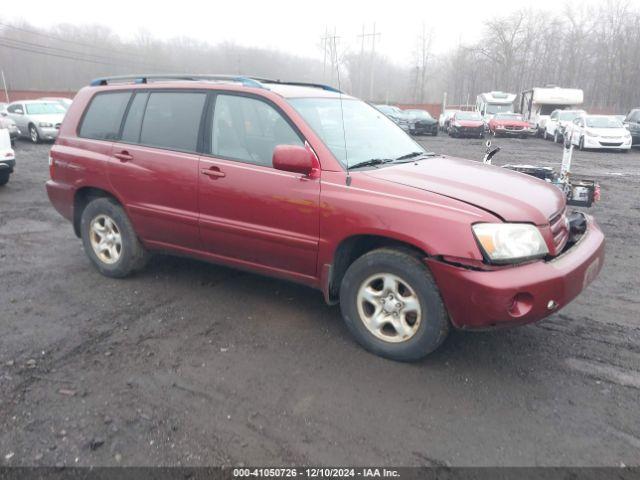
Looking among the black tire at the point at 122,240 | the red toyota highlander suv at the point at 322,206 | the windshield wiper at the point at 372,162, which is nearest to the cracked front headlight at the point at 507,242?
the red toyota highlander suv at the point at 322,206

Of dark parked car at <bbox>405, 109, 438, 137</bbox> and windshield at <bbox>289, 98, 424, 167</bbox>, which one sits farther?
dark parked car at <bbox>405, 109, 438, 137</bbox>

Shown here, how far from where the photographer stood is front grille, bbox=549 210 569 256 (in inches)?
128

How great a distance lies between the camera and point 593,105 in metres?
52.1

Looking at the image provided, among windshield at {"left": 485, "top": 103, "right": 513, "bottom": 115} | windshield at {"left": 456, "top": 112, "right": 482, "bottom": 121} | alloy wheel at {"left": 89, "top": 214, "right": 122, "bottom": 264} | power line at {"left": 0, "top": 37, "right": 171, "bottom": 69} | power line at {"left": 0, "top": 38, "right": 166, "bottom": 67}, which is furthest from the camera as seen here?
power line at {"left": 0, "top": 37, "right": 171, "bottom": 69}

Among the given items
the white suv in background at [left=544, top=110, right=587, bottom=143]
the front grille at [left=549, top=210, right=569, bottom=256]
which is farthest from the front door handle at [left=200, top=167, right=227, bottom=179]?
the white suv in background at [left=544, top=110, right=587, bottom=143]

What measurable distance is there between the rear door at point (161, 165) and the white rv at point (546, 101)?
27.4 metres

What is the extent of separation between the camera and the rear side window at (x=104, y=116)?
4.63 m

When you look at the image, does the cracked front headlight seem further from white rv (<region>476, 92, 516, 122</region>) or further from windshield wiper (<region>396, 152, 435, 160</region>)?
white rv (<region>476, 92, 516, 122</region>)

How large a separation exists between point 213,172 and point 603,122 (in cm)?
2051

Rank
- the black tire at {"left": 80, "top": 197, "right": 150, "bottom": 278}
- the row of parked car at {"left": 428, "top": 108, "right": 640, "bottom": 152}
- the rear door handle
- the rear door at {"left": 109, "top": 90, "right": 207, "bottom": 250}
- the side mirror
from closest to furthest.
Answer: the side mirror → the rear door at {"left": 109, "top": 90, "right": 207, "bottom": 250} → the rear door handle → the black tire at {"left": 80, "top": 197, "right": 150, "bottom": 278} → the row of parked car at {"left": 428, "top": 108, "right": 640, "bottom": 152}

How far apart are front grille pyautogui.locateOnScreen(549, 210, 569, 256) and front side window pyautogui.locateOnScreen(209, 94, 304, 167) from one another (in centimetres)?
180

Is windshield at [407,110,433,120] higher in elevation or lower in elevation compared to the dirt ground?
higher

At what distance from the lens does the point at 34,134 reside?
18.2 m

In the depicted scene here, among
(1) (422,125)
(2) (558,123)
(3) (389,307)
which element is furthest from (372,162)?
(1) (422,125)
